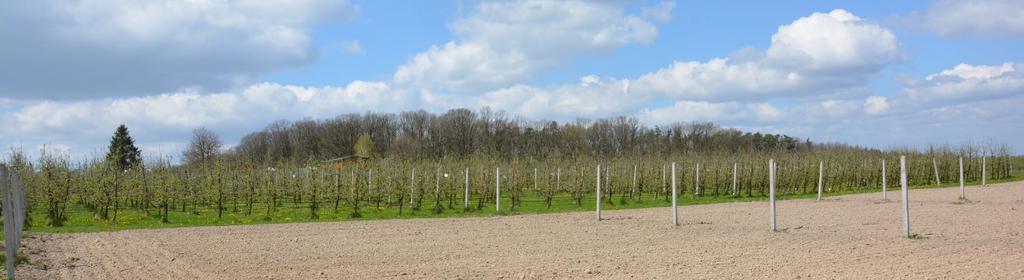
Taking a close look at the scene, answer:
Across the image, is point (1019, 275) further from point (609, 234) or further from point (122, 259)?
point (122, 259)

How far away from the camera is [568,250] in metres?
11.0

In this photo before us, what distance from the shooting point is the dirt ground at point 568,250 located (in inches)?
345

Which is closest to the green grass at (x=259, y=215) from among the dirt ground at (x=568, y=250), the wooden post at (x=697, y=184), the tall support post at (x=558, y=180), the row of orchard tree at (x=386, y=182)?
the row of orchard tree at (x=386, y=182)

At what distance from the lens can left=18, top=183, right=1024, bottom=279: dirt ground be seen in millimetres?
8766

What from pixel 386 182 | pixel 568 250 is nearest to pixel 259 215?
pixel 386 182

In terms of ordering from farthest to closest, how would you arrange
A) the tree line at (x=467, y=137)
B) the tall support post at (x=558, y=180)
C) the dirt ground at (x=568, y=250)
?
the tree line at (x=467, y=137) < the tall support post at (x=558, y=180) < the dirt ground at (x=568, y=250)

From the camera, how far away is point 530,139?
73.1 m

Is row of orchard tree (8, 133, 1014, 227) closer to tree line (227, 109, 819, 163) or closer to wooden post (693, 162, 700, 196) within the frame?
wooden post (693, 162, 700, 196)

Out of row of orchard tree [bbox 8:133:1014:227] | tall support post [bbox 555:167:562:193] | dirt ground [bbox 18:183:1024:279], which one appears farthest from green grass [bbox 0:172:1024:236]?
tall support post [bbox 555:167:562:193]

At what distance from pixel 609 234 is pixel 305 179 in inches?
600

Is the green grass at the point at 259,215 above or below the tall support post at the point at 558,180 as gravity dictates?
below

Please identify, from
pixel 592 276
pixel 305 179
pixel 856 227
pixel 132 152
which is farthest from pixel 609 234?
pixel 132 152

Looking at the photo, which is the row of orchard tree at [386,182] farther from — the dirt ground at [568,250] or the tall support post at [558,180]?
the dirt ground at [568,250]

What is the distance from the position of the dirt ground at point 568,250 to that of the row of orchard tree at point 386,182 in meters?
5.19
